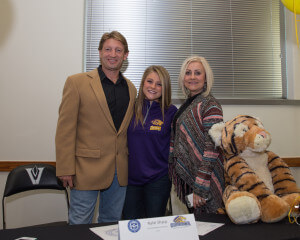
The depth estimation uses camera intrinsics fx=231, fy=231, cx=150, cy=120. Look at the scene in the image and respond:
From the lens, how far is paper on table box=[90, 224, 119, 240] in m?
0.89

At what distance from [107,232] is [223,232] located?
1.56 feet

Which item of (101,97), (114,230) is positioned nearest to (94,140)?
(101,97)

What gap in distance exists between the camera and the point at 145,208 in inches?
61.9

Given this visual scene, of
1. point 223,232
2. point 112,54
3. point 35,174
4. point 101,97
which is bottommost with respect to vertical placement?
point 223,232

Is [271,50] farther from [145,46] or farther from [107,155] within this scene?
[107,155]

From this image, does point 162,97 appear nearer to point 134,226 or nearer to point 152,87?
point 152,87

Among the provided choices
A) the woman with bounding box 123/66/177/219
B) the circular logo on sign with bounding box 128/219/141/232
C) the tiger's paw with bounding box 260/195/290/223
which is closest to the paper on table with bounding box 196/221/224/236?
the tiger's paw with bounding box 260/195/290/223

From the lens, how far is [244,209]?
996 millimetres

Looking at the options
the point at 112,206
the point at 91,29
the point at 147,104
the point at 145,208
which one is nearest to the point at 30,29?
the point at 91,29

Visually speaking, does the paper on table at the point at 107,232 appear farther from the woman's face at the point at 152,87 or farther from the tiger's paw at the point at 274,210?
the woman's face at the point at 152,87

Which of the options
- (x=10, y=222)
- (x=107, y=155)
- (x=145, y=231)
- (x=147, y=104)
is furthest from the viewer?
(x=10, y=222)

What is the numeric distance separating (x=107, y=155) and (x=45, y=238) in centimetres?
65

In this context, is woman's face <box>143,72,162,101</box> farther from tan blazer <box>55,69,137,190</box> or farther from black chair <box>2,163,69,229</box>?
black chair <box>2,163,69,229</box>

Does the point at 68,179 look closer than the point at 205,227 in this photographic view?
No
